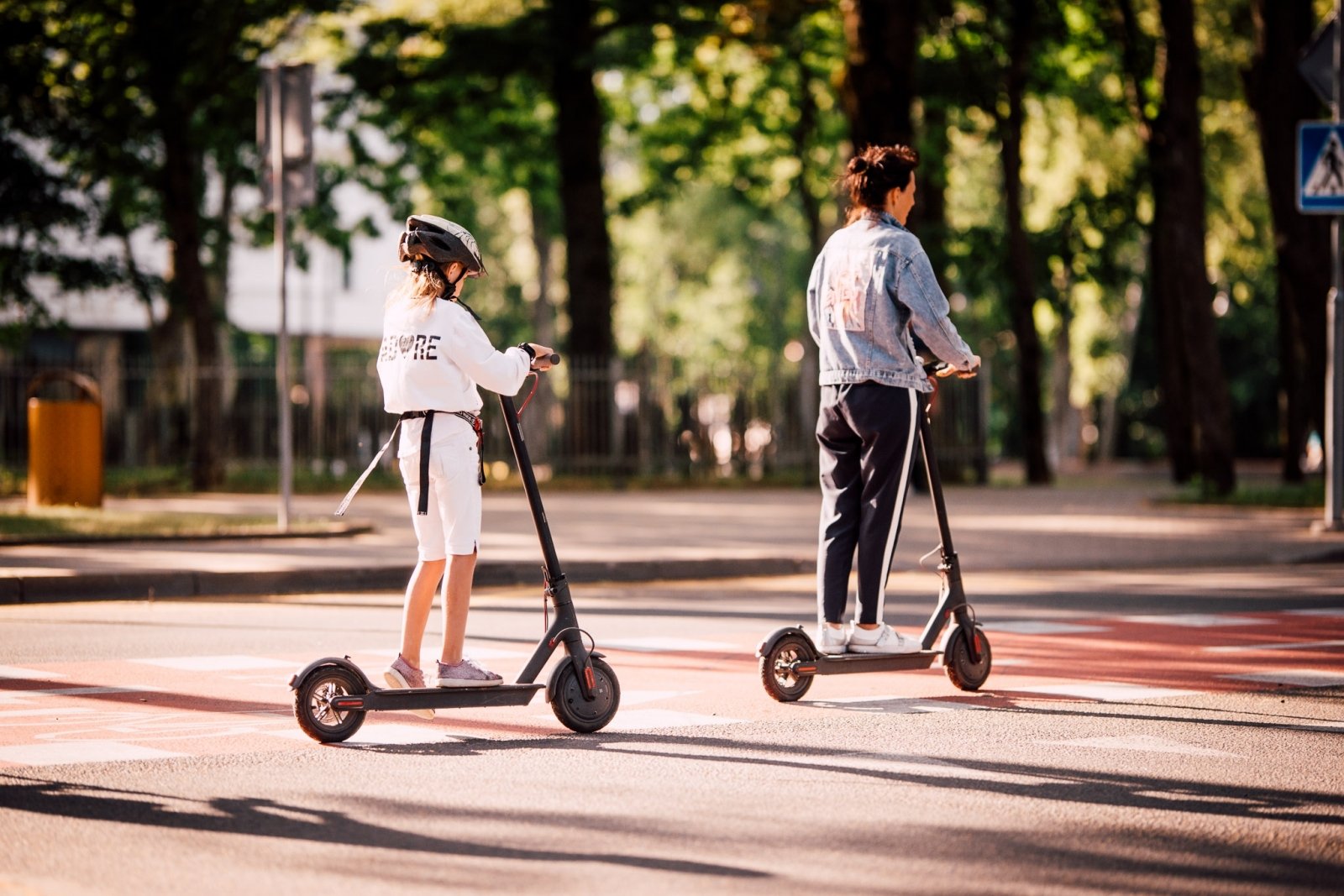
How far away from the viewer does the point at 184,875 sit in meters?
5.00

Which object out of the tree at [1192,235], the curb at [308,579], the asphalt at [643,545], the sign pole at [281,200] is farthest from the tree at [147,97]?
the curb at [308,579]

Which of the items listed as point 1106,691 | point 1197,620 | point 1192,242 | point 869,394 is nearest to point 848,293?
point 869,394

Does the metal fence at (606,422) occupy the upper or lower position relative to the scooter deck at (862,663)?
upper

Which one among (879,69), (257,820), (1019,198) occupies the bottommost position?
(257,820)

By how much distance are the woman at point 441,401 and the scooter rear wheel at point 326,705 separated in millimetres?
189

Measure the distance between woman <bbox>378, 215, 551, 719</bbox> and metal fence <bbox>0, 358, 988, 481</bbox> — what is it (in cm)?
2118

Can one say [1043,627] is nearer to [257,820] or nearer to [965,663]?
[965,663]

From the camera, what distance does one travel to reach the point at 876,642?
790 cm

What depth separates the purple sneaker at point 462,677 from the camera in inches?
275

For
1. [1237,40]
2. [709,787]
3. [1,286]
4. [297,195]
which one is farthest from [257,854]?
[1237,40]

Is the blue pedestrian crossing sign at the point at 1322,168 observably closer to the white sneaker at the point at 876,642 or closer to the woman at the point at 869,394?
the woman at the point at 869,394

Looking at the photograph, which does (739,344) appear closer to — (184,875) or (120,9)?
(120,9)

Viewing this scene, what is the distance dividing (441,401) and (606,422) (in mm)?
21619

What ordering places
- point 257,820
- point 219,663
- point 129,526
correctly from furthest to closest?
1. point 129,526
2. point 219,663
3. point 257,820
